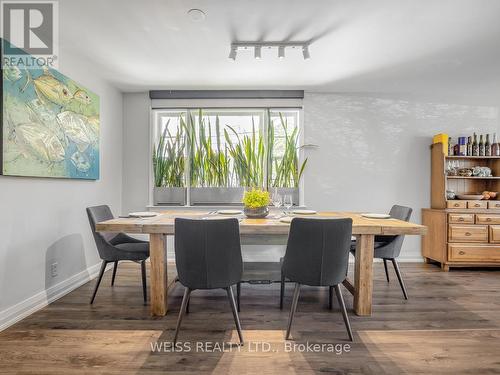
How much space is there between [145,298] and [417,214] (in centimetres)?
379

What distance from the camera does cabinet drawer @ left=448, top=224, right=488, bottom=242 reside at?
355 centimetres

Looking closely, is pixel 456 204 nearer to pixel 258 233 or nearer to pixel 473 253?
pixel 473 253

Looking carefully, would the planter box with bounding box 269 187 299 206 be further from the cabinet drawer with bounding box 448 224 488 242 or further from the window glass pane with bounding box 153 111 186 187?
the cabinet drawer with bounding box 448 224 488 242

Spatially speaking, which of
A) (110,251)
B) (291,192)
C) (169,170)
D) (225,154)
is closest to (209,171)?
(225,154)

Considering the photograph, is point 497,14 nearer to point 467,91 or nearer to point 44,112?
point 467,91

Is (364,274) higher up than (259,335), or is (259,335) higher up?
(364,274)

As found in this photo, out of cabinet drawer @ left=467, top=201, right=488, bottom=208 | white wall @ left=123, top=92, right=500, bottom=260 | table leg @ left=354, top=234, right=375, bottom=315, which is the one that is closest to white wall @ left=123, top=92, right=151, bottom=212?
white wall @ left=123, top=92, right=500, bottom=260

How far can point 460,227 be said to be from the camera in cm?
355

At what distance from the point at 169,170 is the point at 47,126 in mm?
1694

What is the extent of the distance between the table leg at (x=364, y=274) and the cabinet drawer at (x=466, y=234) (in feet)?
6.75

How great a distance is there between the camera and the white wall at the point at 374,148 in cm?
397

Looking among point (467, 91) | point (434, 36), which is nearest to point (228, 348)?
point (434, 36)

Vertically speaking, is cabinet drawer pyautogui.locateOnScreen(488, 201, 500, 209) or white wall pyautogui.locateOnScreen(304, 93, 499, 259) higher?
white wall pyautogui.locateOnScreen(304, 93, 499, 259)

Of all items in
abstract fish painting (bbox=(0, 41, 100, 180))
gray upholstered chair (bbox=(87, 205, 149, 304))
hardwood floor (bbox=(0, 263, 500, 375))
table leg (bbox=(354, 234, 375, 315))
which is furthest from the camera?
gray upholstered chair (bbox=(87, 205, 149, 304))
